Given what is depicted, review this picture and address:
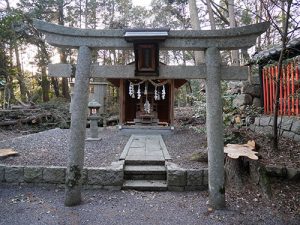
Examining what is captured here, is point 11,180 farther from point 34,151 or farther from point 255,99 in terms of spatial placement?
point 255,99

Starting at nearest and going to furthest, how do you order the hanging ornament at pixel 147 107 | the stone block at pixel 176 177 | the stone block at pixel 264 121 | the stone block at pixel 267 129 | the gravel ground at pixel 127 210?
the gravel ground at pixel 127 210, the stone block at pixel 176 177, the stone block at pixel 267 129, the stone block at pixel 264 121, the hanging ornament at pixel 147 107

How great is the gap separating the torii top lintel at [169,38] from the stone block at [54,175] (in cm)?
238

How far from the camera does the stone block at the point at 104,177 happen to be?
4.62m

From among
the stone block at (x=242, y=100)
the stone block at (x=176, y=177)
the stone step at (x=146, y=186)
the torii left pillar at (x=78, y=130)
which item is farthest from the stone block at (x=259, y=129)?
the torii left pillar at (x=78, y=130)

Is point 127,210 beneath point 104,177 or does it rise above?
beneath

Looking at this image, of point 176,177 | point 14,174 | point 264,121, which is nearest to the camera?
point 176,177

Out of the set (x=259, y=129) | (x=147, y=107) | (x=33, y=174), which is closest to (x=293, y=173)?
(x=259, y=129)

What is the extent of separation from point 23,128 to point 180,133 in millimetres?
7901

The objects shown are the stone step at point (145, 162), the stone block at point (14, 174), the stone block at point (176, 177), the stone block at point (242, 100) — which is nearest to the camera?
the stone block at point (176, 177)

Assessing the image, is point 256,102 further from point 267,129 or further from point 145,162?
point 145,162

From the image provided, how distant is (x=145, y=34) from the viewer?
12.3 ft

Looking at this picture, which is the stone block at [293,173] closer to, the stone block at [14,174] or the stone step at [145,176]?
the stone step at [145,176]

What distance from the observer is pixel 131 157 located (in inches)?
223

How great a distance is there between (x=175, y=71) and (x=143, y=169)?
7.48ft
